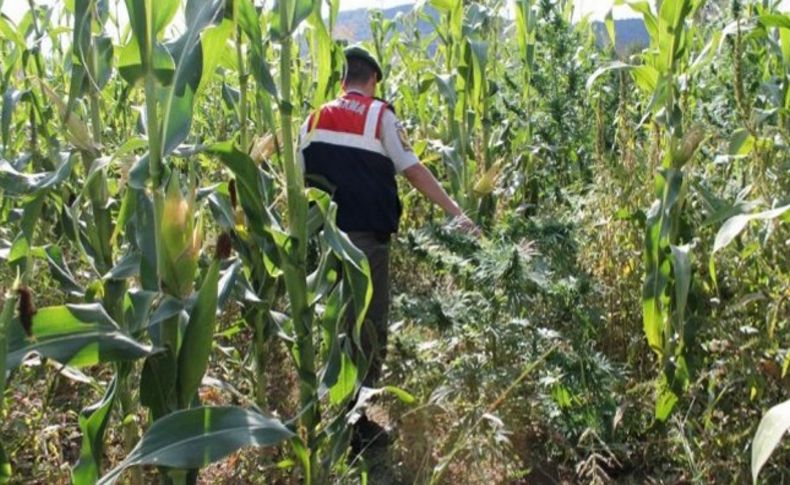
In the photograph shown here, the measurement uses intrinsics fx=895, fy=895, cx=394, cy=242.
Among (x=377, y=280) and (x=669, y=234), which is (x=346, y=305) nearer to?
(x=377, y=280)

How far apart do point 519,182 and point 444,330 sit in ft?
7.48

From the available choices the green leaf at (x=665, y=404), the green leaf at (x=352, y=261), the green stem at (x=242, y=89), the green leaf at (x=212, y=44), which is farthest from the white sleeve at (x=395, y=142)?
the green leaf at (x=212, y=44)

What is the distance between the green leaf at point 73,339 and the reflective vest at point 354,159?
5.99ft

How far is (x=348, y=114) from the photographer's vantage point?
3.72 metres

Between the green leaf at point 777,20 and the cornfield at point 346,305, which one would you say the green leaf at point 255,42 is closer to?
the cornfield at point 346,305

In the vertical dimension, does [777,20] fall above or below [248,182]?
above

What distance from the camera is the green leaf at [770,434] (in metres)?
1.77

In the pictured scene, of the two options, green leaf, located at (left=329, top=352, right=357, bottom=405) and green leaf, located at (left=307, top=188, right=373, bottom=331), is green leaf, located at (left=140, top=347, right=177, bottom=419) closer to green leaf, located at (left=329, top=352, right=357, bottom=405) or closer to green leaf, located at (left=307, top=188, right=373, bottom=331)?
green leaf, located at (left=307, top=188, right=373, bottom=331)

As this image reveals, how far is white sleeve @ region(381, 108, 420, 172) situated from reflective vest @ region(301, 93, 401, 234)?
2 centimetres

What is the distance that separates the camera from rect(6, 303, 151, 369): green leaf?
182cm

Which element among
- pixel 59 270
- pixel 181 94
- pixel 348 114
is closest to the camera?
pixel 181 94

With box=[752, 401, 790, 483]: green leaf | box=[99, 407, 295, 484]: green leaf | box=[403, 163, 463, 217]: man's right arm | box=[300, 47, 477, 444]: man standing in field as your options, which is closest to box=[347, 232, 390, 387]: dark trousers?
box=[300, 47, 477, 444]: man standing in field

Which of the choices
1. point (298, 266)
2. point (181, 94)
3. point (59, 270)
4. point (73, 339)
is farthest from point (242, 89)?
point (73, 339)

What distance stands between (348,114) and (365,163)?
0.21 meters
